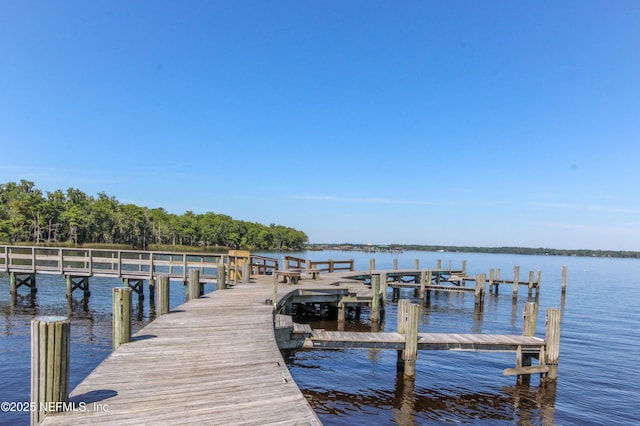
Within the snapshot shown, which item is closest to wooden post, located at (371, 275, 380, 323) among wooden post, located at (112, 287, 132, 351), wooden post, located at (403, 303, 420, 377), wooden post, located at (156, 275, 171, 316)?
wooden post, located at (403, 303, 420, 377)

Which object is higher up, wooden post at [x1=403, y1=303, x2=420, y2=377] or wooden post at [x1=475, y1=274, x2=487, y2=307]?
wooden post at [x1=403, y1=303, x2=420, y2=377]

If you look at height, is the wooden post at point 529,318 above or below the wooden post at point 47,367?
below

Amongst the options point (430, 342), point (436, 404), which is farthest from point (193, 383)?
point (430, 342)

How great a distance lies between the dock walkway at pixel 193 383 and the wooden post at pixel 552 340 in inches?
311

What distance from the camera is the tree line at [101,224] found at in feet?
273

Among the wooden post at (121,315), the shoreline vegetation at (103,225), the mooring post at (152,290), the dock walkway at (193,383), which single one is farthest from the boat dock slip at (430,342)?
the shoreline vegetation at (103,225)

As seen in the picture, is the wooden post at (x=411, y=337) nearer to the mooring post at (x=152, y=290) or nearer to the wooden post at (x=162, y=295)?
the wooden post at (x=162, y=295)

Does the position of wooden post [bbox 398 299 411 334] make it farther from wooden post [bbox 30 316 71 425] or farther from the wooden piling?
the wooden piling

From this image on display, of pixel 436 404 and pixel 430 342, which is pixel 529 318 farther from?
pixel 436 404

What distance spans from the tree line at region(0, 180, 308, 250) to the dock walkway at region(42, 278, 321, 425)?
9167 cm

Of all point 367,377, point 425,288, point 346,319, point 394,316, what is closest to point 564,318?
point 425,288

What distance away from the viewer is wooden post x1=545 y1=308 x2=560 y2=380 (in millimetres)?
11047

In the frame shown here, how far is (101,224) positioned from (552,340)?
10512 cm

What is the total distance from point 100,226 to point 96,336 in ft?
307
